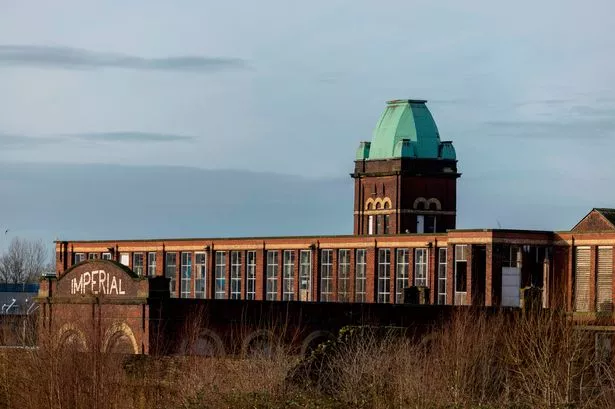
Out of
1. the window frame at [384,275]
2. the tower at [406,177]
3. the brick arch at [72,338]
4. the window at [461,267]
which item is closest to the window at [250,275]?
the window frame at [384,275]

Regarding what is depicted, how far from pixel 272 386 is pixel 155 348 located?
14090 mm

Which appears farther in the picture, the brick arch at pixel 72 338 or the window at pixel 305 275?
the window at pixel 305 275

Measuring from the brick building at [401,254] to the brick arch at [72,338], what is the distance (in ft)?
14.9

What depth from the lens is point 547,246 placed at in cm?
8100

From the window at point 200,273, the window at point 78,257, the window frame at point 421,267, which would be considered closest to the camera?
the window frame at point 421,267

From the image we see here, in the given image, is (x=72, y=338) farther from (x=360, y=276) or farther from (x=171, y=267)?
(x=171, y=267)

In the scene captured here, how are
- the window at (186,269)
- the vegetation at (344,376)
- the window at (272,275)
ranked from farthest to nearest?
the window at (186,269)
the window at (272,275)
the vegetation at (344,376)

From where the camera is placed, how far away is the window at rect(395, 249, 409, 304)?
85.6 metres

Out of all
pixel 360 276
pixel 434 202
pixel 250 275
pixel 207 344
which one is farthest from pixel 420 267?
pixel 207 344

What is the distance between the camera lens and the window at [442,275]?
82.9 m

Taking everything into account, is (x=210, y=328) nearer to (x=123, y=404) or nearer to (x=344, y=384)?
(x=344, y=384)

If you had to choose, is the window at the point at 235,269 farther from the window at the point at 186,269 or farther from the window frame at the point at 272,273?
the window at the point at 186,269

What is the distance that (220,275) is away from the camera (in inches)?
3730

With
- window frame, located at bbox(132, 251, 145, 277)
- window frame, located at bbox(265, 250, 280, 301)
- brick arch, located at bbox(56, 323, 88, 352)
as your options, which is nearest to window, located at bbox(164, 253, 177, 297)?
window frame, located at bbox(132, 251, 145, 277)
